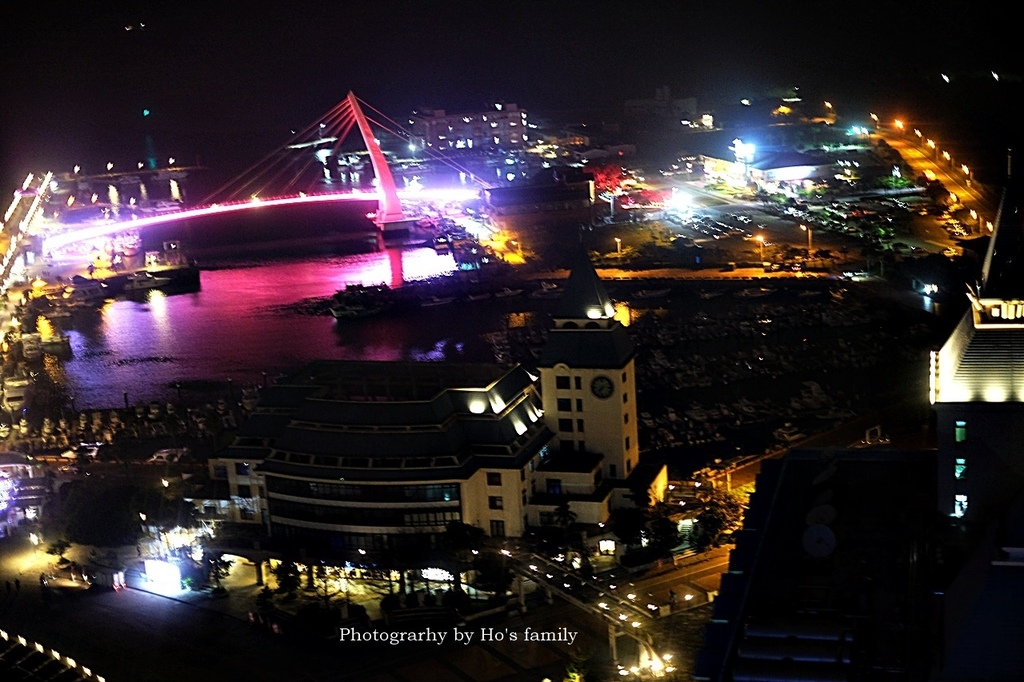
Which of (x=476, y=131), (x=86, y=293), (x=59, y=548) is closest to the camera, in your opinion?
(x=59, y=548)

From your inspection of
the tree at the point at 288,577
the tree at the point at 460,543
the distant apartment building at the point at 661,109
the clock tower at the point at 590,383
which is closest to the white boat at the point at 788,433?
the clock tower at the point at 590,383

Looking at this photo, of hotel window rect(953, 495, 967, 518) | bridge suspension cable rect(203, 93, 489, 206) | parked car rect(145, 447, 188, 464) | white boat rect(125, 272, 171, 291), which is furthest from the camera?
bridge suspension cable rect(203, 93, 489, 206)

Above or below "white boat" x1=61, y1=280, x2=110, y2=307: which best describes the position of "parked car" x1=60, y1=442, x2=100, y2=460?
below

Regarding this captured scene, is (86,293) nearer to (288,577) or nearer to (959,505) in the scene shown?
(288,577)

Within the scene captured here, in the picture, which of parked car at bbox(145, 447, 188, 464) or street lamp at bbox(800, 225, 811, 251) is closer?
parked car at bbox(145, 447, 188, 464)

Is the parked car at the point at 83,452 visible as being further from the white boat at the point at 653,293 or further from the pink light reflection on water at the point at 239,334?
the white boat at the point at 653,293

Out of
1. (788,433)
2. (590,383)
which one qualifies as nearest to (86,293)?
(788,433)

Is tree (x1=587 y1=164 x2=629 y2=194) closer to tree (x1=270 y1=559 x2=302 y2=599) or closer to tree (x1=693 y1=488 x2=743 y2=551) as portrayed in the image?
tree (x1=693 y1=488 x2=743 y2=551)

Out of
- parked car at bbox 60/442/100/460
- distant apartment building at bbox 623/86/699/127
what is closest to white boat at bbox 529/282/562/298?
parked car at bbox 60/442/100/460
